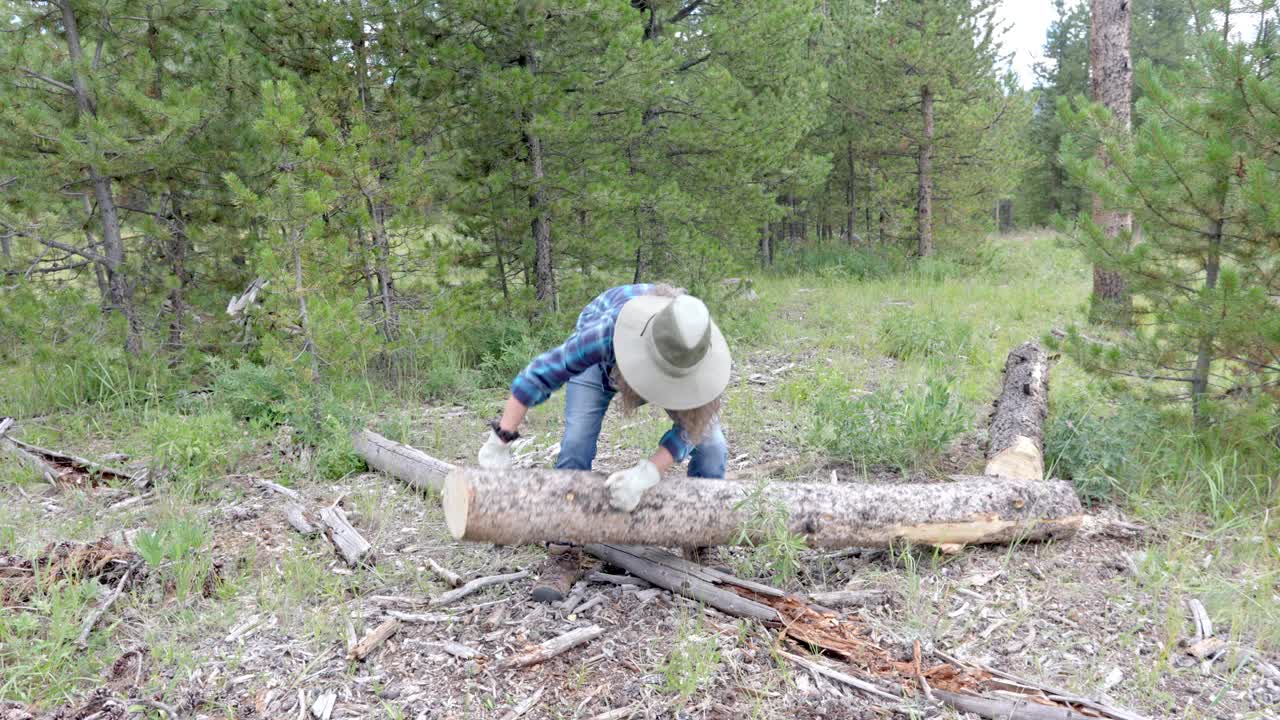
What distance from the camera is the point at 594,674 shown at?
3045 mm

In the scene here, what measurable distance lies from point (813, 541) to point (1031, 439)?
1931 mm

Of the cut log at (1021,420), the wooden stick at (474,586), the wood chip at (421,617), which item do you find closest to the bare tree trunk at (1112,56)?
the cut log at (1021,420)

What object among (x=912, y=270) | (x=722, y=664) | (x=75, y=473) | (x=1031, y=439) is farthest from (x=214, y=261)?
(x=912, y=270)

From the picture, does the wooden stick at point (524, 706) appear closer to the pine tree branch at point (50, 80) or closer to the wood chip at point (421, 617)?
the wood chip at point (421, 617)

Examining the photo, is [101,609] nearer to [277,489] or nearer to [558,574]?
[277,489]

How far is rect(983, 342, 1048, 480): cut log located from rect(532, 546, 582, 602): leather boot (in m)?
2.45

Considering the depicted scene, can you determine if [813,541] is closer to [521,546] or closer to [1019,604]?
[1019,604]

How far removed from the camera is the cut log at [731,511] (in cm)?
334

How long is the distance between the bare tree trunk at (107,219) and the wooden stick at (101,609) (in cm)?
388

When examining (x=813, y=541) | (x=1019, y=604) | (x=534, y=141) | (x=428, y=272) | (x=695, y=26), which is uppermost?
(x=695, y=26)

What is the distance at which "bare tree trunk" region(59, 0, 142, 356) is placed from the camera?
6.39 m

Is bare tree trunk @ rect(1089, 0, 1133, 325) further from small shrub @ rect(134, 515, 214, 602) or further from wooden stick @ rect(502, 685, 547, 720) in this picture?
small shrub @ rect(134, 515, 214, 602)

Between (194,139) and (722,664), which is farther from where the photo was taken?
(194,139)

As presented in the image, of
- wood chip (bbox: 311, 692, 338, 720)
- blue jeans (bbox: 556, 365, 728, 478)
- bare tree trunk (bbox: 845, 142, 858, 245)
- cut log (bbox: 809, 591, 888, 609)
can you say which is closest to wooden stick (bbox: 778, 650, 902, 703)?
cut log (bbox: 809, 591, 888, 609)
